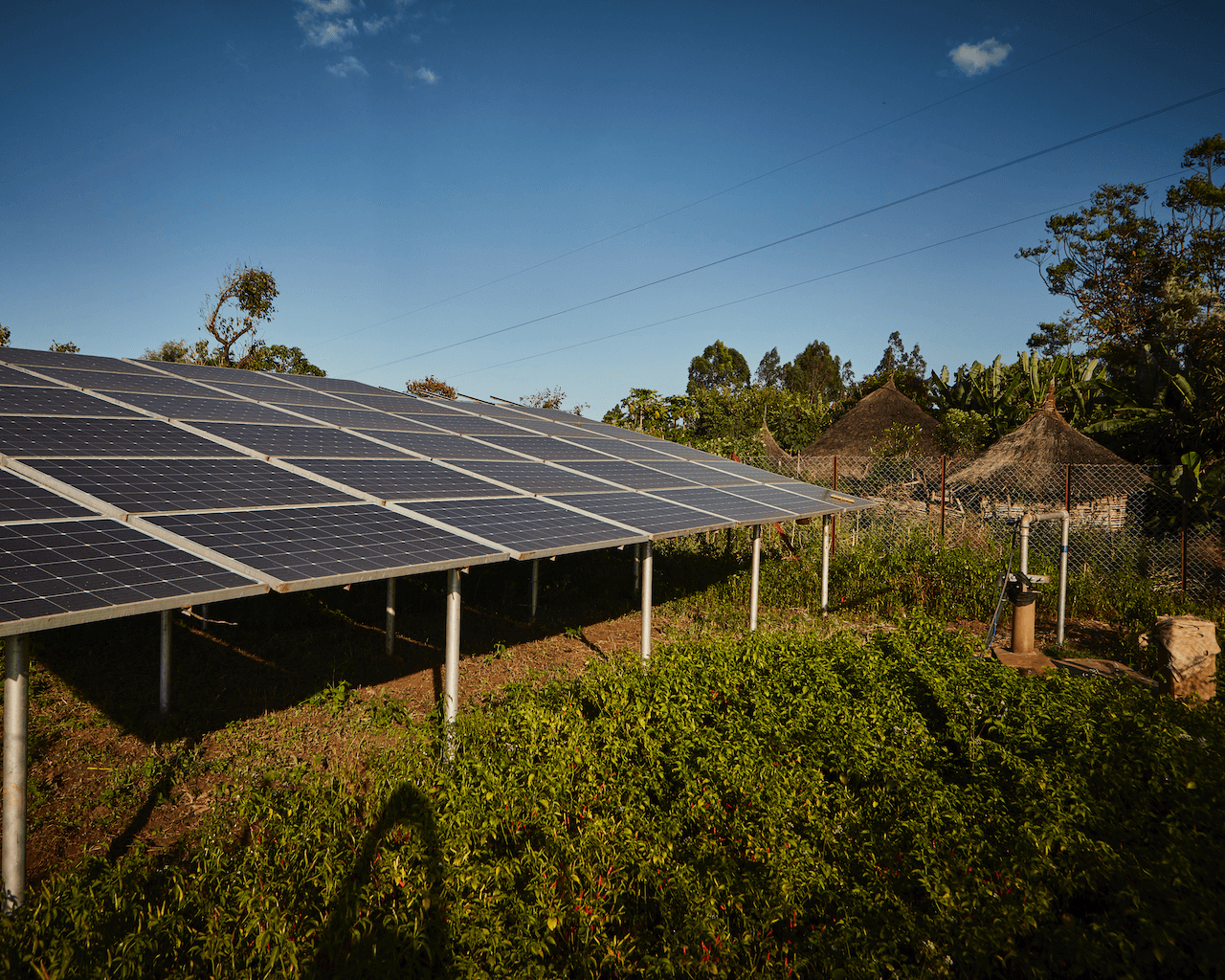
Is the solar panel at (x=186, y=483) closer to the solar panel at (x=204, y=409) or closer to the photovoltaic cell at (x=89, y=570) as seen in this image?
the photovoltaic cell at (x=89, y=570)

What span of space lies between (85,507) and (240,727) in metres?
3.30

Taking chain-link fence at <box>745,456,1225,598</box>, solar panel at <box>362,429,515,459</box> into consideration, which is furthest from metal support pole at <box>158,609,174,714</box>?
chain-link fence at <box>745,456,1225,598</box>

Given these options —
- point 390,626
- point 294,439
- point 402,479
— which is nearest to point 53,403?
point 294,439

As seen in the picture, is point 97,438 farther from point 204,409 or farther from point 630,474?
point 630,474

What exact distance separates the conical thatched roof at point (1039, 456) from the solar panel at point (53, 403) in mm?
17817

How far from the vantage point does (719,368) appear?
344 ft

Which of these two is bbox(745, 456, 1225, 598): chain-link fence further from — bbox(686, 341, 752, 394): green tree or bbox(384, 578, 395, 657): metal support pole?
bbox(686, 341, 752, 394): green tree

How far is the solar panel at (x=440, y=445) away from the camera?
371 inches

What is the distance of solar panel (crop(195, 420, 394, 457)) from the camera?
→ 7.55 m

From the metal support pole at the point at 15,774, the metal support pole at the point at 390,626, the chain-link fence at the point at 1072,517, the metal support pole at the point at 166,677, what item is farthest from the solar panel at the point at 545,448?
the metal support pole at the point at 15,774

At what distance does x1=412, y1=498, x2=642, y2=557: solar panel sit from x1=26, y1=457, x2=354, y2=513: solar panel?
1.00 m

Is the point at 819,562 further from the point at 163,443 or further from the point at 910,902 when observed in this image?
the point at 163,443

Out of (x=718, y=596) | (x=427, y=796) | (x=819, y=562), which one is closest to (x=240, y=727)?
(x=427, y=796)

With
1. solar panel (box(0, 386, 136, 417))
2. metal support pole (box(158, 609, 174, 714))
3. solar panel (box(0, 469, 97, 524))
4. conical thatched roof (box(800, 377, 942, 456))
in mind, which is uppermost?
conical thatched roof (box(800, 377, 942, 456))
